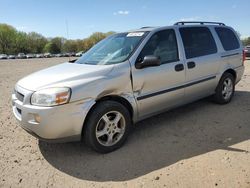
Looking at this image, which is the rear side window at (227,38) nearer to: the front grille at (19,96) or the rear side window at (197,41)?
the rear side window at (197,41)

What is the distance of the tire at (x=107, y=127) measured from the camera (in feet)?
11.8

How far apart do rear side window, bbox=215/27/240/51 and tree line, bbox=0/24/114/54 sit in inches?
3067

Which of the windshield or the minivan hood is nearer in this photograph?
the minivan hood

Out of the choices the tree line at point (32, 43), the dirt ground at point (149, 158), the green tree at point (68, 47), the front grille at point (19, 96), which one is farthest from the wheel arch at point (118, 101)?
the tree line at point (32, 43)

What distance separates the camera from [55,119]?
10.9 feet

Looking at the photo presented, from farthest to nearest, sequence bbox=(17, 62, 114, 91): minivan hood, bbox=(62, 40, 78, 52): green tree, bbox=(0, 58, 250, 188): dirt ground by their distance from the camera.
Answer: bbox=(62, 40, 78, 52): green tree → bbox=(17, 62, 114, 91): minivan hood → bbox=(0, 58, 250, 188): dirt ground

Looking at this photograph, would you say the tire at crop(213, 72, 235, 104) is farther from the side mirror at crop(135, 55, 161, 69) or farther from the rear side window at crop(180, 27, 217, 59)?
the side mirror at crop(135, 55, 161, 69)

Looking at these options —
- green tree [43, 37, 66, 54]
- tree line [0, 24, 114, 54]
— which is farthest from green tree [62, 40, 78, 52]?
green tree [43, 37, 66, 54]

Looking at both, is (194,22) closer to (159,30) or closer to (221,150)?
(159,30)

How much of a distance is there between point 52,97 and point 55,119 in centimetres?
29

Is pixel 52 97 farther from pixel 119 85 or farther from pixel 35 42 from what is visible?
pixel 35 42

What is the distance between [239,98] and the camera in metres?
6.59

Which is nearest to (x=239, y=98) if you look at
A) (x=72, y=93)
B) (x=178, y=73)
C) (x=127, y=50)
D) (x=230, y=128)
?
(x=230, y=128)

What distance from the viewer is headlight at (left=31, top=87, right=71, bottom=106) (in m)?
3.32
